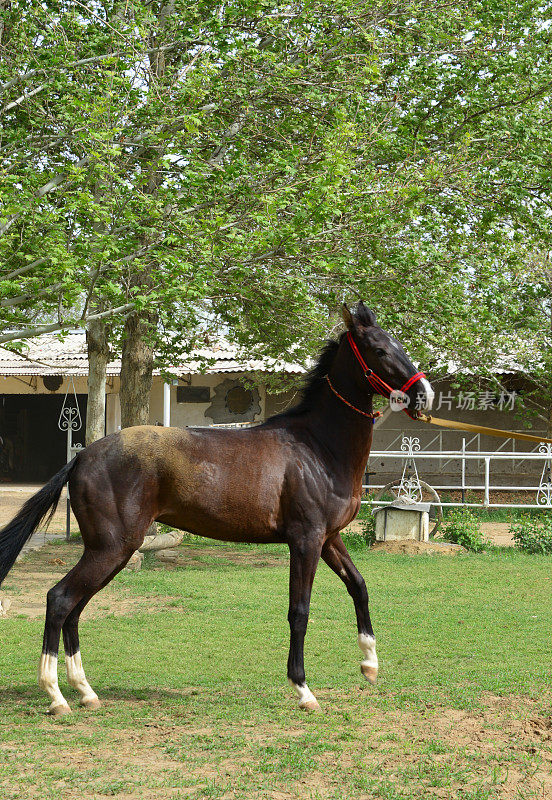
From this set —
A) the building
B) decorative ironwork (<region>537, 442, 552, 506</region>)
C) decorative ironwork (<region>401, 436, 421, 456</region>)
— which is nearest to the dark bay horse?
decorative ironwork (<region>537, 442, 552, 506</region>)

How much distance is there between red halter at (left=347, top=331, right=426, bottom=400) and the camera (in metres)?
5.44

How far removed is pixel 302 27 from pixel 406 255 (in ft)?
10.9

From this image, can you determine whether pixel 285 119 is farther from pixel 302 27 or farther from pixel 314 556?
pixel 314 556

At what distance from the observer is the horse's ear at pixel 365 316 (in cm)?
563

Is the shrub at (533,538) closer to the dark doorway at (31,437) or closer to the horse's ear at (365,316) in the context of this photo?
the horse's ear at (365,316)

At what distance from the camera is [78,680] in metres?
5.32

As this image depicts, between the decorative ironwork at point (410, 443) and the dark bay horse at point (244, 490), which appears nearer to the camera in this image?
the dark bay horse at point (244, 490)

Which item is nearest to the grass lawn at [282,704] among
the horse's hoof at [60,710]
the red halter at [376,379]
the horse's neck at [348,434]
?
the horse's hoof at [60,710]

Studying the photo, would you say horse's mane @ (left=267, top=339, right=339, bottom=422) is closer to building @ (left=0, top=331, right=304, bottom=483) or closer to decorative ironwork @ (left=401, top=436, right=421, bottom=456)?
decorative ironwork @ (left=401, top=436, right=421, bottom=456)

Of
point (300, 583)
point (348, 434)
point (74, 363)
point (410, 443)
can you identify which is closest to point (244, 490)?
point (300, 583)

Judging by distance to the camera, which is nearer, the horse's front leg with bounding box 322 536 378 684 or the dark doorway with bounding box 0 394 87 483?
the horse's front leg with bounding box 322 536 378 684

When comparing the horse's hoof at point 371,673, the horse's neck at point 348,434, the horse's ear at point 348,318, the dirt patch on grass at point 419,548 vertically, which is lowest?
the dirt patch on grass at point 419,548

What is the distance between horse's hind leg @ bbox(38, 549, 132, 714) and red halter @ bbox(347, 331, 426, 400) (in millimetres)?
1985

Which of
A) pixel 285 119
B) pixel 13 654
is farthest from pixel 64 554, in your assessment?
pixel 285 119
